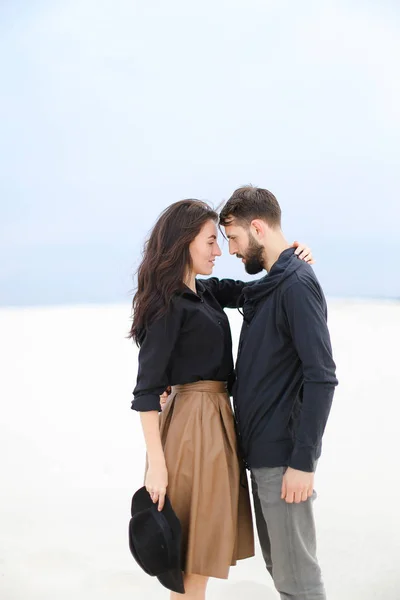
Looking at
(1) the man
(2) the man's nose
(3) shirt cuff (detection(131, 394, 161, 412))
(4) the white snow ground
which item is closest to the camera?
(1) the man

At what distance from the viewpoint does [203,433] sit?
2.00m

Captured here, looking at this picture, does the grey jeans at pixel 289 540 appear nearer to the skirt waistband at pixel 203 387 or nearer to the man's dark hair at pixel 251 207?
the skirt waistband at pixel 203 387

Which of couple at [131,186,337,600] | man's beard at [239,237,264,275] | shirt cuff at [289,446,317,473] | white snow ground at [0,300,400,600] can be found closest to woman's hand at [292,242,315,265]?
couple at [131,186,337,600]

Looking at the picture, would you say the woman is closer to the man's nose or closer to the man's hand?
the man's nose

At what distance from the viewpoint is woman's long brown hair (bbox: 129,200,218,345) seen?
199 centimetres

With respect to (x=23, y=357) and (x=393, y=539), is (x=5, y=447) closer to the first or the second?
(x=23, y=357)

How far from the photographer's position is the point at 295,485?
1852 millimetres

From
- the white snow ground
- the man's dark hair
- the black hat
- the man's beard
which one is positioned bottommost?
the white snow ground

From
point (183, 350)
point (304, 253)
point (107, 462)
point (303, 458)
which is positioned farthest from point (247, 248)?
→ point (107, 462)

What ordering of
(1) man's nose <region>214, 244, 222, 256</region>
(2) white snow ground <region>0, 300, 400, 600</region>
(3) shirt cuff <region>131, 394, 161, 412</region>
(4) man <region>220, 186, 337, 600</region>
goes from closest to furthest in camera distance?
(4) man <region>220, 186, 337, 600</region> → (3) shirt cuff <region>131, 394, 161, 412</region> → (1) man's nose <region>214, 244, 222, 256</region> → (2) white snow ground <region>0, 300, 400, 600</region>

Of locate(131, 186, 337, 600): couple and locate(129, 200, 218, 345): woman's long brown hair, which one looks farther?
locate(129, 200, 218, 345): woman's long brown hair

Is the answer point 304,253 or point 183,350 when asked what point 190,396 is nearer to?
point 183,350

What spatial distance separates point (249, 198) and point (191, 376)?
543 millimetres

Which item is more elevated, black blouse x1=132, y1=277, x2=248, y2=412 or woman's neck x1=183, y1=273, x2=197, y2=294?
woman's neck x1=183, y1=273, x2=197, y2=294
